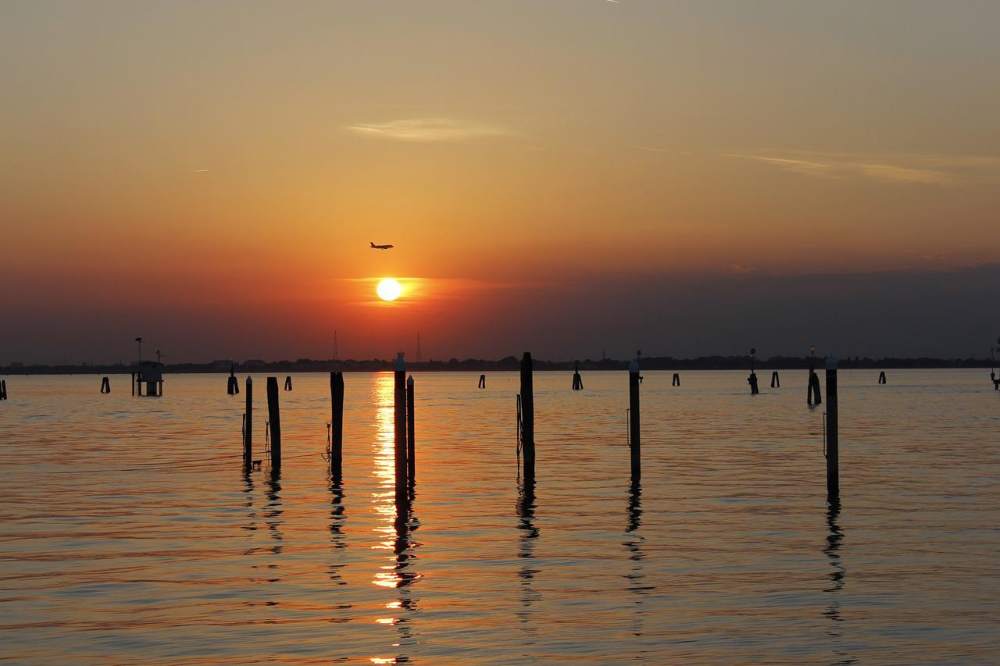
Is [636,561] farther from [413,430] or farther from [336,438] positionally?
[336,438]

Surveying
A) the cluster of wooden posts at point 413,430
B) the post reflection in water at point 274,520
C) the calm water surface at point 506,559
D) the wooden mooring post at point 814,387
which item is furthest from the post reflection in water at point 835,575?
the wooden mooring post at point 814,387

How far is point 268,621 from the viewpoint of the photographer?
16750 mm

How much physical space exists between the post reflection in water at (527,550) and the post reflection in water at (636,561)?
133 centimetres

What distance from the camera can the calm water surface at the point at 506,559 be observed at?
15.5 meters

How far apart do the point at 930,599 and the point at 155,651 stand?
10.0 metres

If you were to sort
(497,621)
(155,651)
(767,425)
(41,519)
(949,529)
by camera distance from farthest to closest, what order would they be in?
(767,425)
(41,519)
(949,529)
(497,621)
(155,651)

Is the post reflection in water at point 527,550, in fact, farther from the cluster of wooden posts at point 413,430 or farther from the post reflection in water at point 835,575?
the post reflection in water at point 835,575

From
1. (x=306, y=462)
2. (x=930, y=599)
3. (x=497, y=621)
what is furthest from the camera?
(x=306, y=462)

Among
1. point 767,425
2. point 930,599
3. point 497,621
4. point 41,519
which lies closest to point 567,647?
point 497,621

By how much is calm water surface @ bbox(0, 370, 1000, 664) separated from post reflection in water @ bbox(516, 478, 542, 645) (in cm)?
9

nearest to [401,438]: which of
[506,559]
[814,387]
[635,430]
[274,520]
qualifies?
[274,520]

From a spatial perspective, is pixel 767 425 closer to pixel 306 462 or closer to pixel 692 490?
pixel 306 462

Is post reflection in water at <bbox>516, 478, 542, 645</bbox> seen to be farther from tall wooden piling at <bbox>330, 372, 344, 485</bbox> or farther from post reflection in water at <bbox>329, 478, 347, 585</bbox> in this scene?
tall wooden piling at <bbox>330, 372, 344, 485</bbox>

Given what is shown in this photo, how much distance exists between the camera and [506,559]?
22.0 metres
